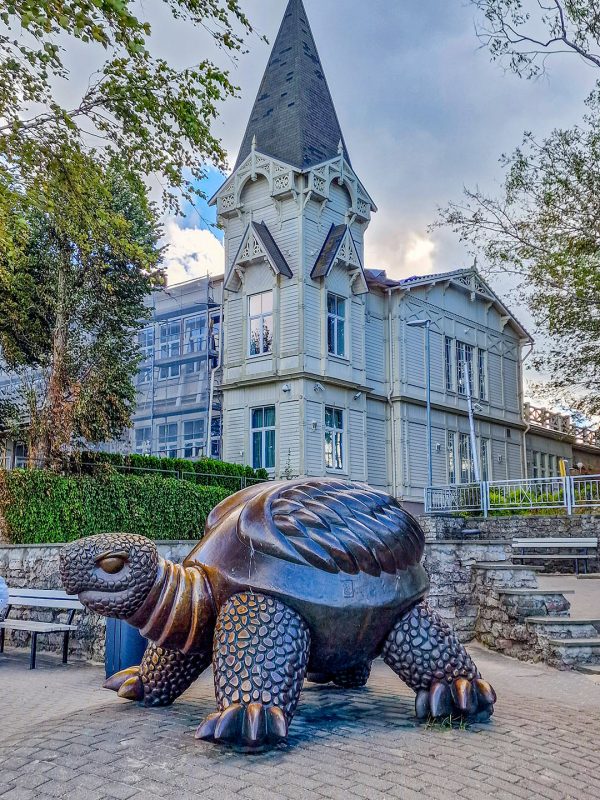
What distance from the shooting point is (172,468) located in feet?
56.2

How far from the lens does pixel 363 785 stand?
299 cm

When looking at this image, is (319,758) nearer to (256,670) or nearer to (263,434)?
(256,670)

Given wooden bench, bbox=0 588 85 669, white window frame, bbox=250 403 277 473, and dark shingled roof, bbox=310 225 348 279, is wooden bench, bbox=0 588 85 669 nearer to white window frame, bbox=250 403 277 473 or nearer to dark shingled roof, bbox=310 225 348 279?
white window frame, bbox=250 403 277 473

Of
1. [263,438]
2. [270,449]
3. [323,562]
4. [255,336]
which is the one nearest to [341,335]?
[255,336]

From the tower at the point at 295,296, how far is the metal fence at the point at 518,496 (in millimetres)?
2941

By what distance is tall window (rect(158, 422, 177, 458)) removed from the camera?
29.6 meters

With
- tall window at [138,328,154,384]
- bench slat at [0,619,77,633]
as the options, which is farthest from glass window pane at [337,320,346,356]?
bench slat at [0,619,77,633]

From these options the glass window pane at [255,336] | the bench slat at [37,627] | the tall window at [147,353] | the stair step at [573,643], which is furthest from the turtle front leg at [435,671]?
the tall window at [147,353]

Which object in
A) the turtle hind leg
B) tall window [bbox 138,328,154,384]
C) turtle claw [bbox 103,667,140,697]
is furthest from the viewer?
A: tall window [bbox 138,328,154,384]

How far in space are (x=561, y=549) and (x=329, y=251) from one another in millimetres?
11705

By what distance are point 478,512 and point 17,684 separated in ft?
52.0

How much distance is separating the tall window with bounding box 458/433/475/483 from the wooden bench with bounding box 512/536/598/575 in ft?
37.4

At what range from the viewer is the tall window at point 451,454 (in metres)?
26.9

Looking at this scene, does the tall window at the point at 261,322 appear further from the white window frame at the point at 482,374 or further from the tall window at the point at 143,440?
the white window frame at the point at 482,374
